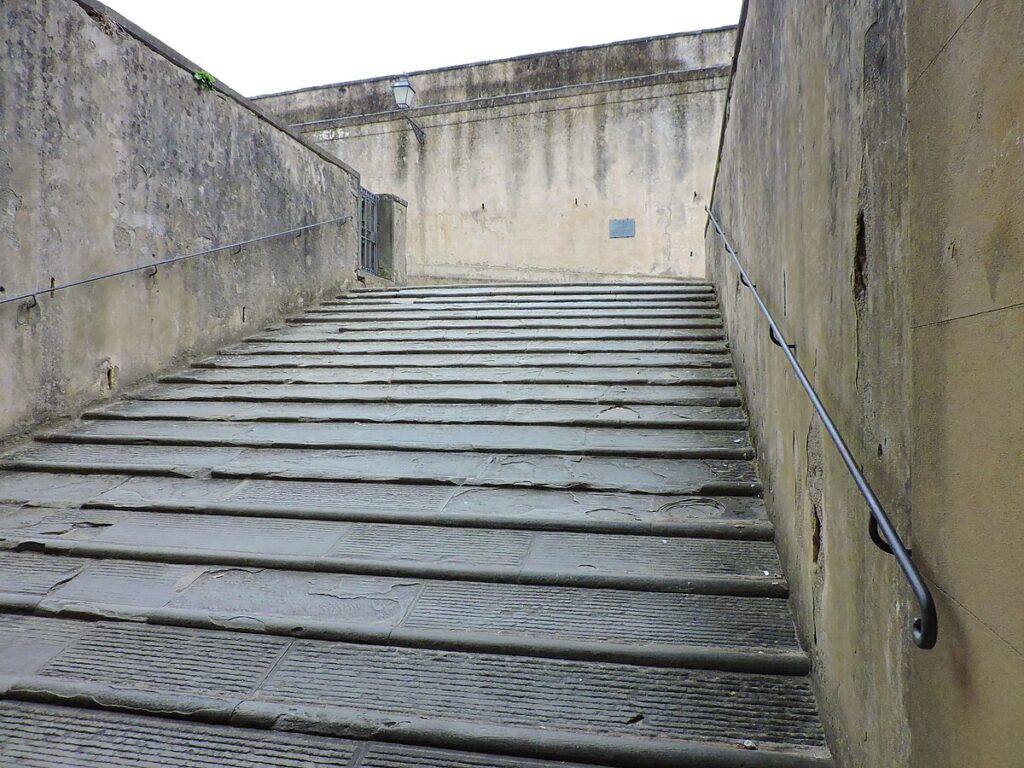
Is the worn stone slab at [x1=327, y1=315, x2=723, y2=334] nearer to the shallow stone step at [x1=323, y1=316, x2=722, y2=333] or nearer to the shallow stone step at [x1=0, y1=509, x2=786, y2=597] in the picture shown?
the shallow stone step at [x1=323, y1=316, x2=722, y2=333]

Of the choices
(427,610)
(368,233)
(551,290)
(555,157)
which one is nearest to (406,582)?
(427,610)

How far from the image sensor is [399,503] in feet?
9.61

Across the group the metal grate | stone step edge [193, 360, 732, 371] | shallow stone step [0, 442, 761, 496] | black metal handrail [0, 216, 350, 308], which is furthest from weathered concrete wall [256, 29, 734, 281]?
shallow stone step [0, 442, 761, 496]

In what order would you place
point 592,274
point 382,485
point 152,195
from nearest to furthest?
point 382,485, point 152,195, point 592,274

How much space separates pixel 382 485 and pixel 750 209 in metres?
2.17

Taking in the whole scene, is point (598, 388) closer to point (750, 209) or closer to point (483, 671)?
point (750, 209)

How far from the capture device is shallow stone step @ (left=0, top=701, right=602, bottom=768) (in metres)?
1.66

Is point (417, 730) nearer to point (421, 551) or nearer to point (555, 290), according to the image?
point (421, 551)

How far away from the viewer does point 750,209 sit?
3.25m

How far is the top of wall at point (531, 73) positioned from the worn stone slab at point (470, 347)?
300 inches

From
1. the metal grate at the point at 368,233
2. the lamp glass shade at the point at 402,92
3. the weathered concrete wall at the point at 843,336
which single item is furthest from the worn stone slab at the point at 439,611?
the lamp glass shade at the point at 402,92

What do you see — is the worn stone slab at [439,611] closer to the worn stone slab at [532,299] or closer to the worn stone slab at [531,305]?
the worn stone slab at [531,305]

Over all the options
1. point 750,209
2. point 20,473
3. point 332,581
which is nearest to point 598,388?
point 750,209

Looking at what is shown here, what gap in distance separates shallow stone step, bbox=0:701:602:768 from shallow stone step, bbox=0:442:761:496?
144 cm
